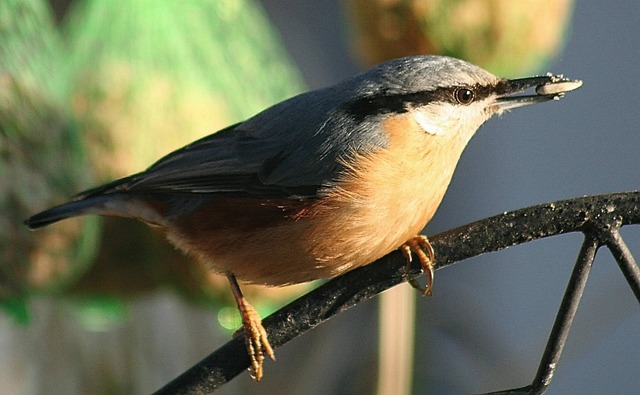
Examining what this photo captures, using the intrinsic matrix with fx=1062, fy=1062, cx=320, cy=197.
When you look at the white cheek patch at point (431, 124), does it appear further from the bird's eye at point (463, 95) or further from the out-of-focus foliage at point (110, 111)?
the out-of-focus foliage at point (110, 111)

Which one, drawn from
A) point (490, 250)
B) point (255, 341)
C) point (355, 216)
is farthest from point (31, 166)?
point (490, 250)

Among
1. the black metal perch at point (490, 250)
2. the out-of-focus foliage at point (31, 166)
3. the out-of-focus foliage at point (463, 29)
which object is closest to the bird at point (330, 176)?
the black metal perch at point (490, 250)

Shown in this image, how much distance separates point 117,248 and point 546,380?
1653mm

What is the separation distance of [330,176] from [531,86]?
0.44 meters

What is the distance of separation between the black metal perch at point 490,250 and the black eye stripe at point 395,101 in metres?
0.37

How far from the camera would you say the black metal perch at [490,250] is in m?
1.67

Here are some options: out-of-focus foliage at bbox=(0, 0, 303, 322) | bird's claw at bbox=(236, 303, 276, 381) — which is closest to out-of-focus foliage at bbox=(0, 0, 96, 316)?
out-of-focus foliage at bbox=(0, 0, 303, 322)

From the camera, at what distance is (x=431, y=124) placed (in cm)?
218

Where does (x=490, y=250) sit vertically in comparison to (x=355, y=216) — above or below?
below

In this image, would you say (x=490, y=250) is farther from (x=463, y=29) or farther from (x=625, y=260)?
(x=463, y=29)

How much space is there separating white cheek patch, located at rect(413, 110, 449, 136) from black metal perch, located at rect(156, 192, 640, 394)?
33 cm

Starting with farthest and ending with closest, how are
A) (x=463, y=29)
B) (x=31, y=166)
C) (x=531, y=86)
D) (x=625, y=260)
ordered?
(x=463, y=29)
(x=31, y=166)
(x=531, y=86)
(x=625, y=260)

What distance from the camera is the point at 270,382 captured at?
4.36m

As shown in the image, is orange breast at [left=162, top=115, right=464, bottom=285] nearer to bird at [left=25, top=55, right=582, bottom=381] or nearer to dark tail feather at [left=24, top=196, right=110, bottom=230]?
bird at [left=25, top=55, right=582, bottom=381]
